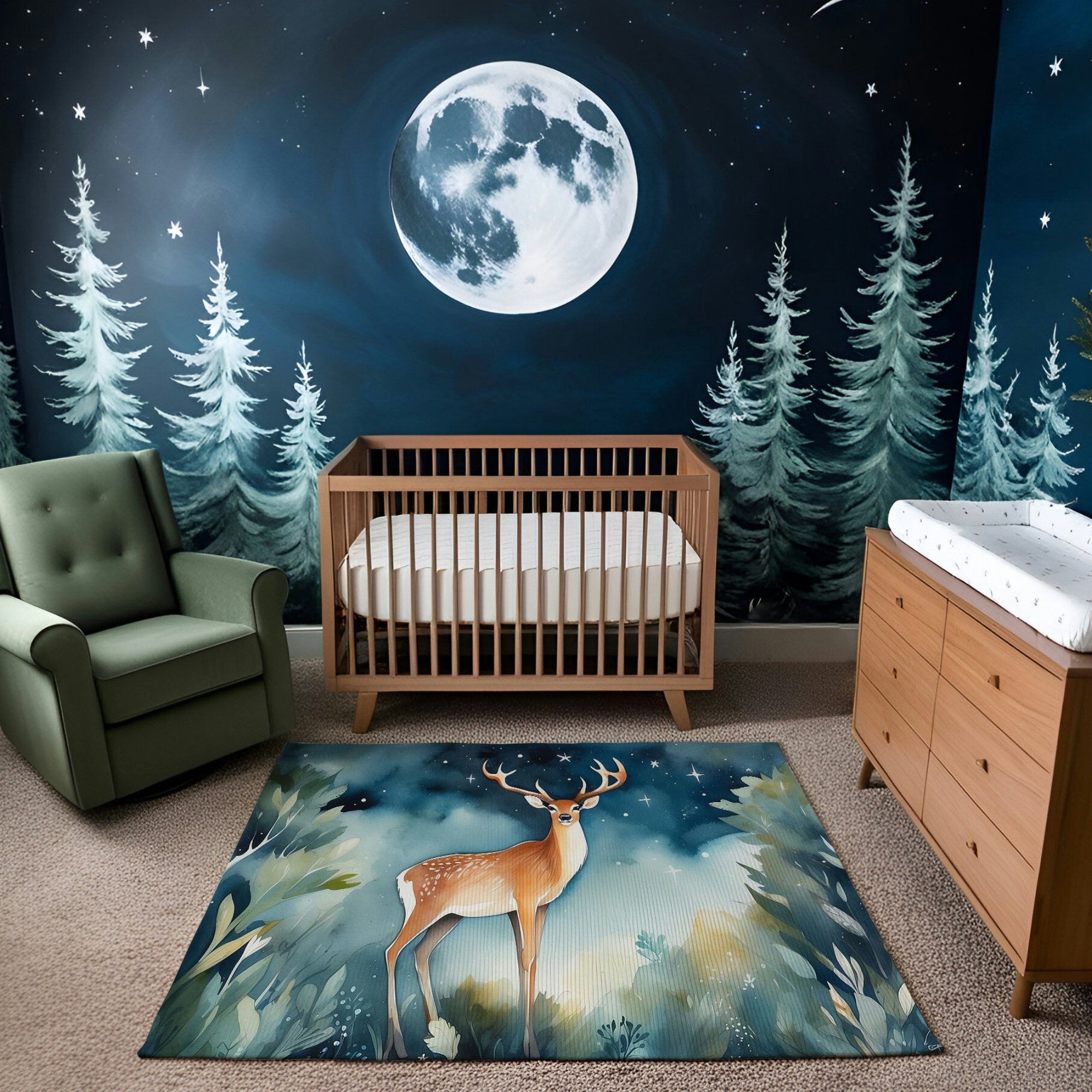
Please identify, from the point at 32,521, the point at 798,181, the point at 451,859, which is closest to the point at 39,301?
the point at 32,521

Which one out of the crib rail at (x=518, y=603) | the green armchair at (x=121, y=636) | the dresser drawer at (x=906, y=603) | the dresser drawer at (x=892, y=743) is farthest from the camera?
the crib rail at (x=518, y=603)

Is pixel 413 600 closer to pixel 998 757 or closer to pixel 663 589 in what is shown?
pixel 663 589

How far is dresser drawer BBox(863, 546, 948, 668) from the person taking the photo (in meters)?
2.04

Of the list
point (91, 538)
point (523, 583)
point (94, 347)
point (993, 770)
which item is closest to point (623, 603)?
point (523, 583)

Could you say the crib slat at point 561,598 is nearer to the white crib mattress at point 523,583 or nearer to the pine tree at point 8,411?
the white crib mattress at point 523,583

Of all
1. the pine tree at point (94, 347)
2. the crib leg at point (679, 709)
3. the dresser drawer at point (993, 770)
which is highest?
the pine tree at point (94, 347)

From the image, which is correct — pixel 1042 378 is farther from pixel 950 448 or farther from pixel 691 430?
pixel 691 430

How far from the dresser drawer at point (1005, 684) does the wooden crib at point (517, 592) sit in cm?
96

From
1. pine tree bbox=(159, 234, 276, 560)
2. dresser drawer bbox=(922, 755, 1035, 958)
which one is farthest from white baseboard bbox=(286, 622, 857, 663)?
dresser drawer bbox=(922, 755, 1035, 958)

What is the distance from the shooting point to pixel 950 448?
3428mm

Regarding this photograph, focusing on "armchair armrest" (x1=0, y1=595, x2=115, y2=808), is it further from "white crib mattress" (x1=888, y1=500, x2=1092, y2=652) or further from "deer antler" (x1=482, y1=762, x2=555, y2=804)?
"white crib mattress" (x1=888, y1=500, x2=1092, y2=652)

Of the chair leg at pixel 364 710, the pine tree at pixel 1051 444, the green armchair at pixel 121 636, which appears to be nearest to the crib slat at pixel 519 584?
the chair leg at pixel 364 710

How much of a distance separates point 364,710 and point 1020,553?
6.25ft

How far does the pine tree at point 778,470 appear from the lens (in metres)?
3.32
